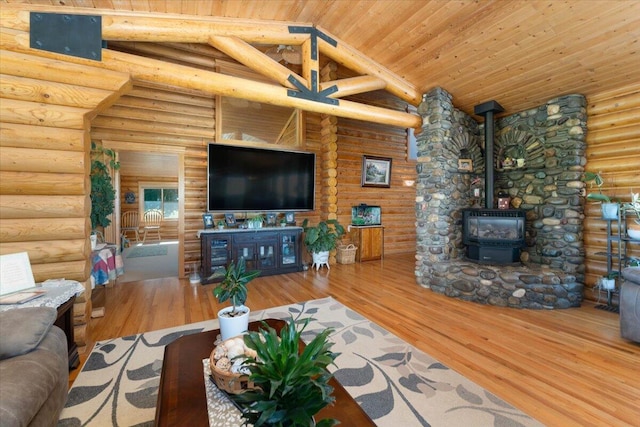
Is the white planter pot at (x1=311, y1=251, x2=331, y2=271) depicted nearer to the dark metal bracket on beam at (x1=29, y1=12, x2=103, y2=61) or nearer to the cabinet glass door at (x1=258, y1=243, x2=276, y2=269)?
the cabinet glass door at (x1=258, y1=243, x2=276, y2=269)

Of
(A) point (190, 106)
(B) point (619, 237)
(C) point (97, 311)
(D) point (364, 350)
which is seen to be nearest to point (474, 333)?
(D) point (364, 350)

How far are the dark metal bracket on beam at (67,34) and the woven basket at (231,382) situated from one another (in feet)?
9.80

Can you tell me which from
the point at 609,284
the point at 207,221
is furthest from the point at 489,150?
the point at 207,221

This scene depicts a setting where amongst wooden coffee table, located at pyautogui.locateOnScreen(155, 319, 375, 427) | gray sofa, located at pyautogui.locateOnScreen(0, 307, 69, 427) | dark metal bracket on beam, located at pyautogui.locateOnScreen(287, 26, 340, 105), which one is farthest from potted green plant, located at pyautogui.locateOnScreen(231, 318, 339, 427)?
dark metal bracket on beam, located at pyautogui.locateOnScreen(287, 26, 340, 105)

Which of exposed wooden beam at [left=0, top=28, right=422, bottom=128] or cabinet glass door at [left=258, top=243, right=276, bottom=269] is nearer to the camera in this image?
exposed wooden beam at [left=0, top=28, right=422, bottom=128]

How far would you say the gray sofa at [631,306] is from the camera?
7.77 ft

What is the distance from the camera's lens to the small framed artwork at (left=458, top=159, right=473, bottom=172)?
4320 mm

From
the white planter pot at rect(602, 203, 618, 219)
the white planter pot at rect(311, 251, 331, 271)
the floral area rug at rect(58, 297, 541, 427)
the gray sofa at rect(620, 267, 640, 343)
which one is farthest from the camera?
the white planter pot at rect(311, 251, 331, 271)

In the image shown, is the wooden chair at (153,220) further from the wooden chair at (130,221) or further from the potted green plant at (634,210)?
the potted green plant at (634,210)

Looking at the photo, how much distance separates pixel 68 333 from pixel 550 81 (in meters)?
5.70

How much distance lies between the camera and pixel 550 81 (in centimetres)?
342

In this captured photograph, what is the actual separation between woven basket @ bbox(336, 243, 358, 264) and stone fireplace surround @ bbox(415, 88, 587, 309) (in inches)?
64.5

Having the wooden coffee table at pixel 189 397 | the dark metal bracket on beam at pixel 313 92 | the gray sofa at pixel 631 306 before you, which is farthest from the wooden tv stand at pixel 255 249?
the gray sofa at pixel 631 306

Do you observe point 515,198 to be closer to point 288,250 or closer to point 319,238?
point 319,238
